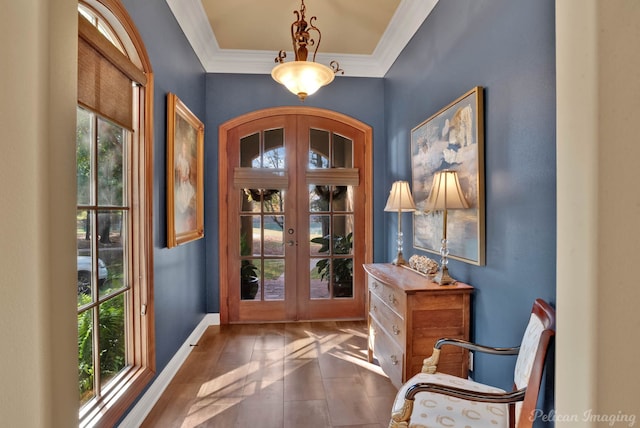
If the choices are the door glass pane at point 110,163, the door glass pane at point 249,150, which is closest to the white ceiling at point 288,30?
the door glass pane at point 249,150

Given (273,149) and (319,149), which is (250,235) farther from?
(319,149)

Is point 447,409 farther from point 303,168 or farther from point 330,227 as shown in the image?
point 303,168

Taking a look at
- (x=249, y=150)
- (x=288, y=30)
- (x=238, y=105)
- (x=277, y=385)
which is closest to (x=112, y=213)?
(x=277, y=385)

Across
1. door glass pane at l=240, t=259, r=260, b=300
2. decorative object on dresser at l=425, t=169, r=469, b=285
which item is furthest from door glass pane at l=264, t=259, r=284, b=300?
decorative object on dresser at l=425, t=169, r=469, b=285

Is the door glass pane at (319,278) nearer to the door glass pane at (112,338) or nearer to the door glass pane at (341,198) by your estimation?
the door glass pane at (341,198)

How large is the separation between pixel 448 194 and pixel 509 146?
17.3 inches

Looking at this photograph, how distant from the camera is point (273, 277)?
3818 millimetres

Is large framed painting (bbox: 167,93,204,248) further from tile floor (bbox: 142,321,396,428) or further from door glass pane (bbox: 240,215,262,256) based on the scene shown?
tile floor (bbox: 142,321,396,428)

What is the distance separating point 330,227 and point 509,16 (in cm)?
267

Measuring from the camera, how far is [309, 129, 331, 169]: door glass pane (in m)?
3.84

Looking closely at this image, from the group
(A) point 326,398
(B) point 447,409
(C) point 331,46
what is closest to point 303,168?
(C) point 331,46

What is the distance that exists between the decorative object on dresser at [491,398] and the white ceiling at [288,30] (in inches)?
99.1

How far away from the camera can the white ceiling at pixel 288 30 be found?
110 inches
